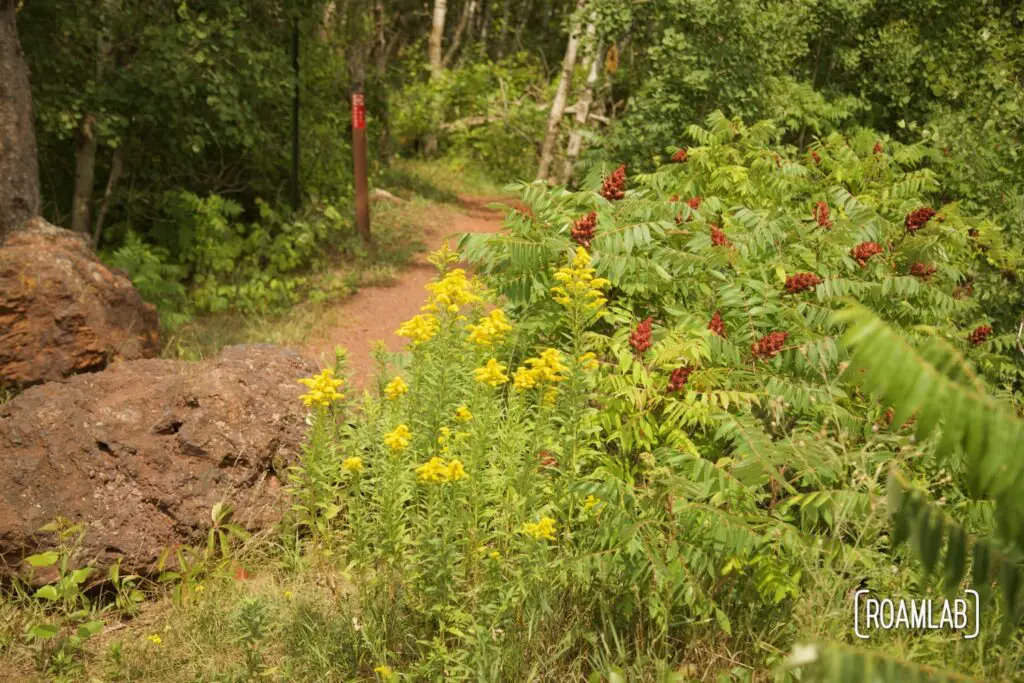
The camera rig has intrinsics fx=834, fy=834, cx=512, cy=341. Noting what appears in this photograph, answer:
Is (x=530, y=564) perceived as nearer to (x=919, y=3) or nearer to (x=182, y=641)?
(x=182, y=641)

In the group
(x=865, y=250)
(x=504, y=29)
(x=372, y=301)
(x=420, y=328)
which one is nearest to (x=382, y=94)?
(x=372, y=301)

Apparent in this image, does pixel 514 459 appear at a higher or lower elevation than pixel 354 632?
higher

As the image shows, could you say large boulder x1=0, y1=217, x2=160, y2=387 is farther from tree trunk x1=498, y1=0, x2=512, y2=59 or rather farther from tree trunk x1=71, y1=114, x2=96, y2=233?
tree trunk x1=498, y1=0, x2=512, y2=59

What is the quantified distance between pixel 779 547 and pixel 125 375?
12.1ft

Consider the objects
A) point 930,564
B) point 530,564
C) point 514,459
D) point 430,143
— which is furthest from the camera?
point 430,143

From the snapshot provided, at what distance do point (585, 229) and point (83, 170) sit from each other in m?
6.50

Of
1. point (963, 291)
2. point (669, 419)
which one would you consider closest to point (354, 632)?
point (669, 419)

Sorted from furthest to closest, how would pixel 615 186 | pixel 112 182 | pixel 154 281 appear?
pixel 112 182 → pixel 154 281 → pixel 615 186

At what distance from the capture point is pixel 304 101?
1059 centimetres

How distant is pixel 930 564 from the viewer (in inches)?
51.9

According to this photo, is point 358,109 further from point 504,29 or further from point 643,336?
point 504,29

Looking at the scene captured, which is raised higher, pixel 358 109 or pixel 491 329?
pixel 358 109

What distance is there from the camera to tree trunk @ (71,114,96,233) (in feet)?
26.9

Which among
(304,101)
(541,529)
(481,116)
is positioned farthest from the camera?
(481,116)
